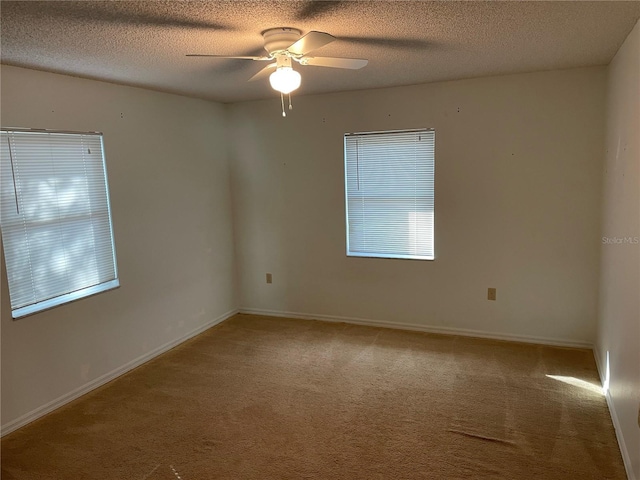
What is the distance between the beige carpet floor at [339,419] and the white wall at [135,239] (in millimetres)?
268

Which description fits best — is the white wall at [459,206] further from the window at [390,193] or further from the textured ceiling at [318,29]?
the textured ceiling at [318,29]

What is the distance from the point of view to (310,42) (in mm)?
2127

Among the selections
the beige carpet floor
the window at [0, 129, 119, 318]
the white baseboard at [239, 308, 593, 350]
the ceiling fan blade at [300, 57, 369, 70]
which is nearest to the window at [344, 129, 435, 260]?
the white baseboard at [239, 308, 593, 350]

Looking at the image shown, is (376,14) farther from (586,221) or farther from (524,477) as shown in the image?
(586,221)

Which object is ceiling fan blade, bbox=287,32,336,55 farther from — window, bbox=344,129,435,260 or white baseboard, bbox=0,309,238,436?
white baseboard, bbox=0,309,238,436

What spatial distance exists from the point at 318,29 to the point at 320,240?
2.57 m

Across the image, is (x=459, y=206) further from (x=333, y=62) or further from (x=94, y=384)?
(x=94, y=384)

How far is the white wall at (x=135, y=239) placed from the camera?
2988 millimetres

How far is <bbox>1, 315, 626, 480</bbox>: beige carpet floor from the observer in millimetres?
2449

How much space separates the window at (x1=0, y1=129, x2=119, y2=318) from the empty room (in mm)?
16

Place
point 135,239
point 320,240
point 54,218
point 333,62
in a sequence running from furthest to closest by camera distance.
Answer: point 320,240
point 135,239
point 54,218
point 333,62

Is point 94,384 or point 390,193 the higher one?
point 390,193

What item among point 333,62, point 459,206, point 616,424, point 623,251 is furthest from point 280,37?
point 616,424

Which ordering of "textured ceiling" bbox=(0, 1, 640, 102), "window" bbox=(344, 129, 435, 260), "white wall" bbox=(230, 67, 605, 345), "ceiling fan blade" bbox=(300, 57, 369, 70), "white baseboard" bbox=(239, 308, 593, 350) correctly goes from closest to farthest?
"textured ceiling" bbox=(0, 1, 640, 102) < "ceiling fan blade" bbox=(300, 57, 369, 70) < "white wall" bbox=(230, 67, 605, 345) < "white baseboard" bbox=(239, 308, 593, 350) < "window" bbox=(344, 129, 435, 260)
